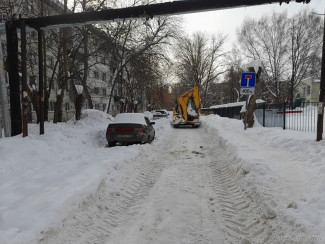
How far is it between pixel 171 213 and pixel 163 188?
4.05 ft

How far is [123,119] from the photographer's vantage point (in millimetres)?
10453

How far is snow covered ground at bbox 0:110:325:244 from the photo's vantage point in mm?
3162

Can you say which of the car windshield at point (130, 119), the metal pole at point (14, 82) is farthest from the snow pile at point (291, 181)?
the metal pole at point (14, 82)

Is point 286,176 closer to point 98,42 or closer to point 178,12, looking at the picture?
point 178,12

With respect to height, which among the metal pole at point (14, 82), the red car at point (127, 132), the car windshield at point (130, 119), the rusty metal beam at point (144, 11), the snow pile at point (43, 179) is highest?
the rusty metal beam at point (144, 11)

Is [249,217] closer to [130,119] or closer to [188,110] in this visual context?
[130,119]

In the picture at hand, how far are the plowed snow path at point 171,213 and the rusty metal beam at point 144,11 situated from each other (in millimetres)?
4896

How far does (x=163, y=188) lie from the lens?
16.9 feet

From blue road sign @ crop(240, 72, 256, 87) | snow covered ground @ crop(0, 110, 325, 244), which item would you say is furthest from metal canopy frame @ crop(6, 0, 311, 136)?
blue road sign @ crop(240, 72, 256, 87)

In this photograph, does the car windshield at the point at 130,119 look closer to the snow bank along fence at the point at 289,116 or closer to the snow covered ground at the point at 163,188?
the snow covered ground at the point at 163,188

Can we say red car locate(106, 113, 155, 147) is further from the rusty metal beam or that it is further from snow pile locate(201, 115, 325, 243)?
the rusty metal beam

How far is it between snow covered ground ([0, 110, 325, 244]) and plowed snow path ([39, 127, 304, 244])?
0.02m

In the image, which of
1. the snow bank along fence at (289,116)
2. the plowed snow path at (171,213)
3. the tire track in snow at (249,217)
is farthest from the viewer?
the snow bank along fence at (289,116)

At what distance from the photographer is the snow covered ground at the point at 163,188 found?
3.16 metres
